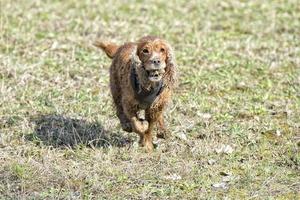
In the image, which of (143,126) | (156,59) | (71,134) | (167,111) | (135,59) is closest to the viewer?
(156,59)

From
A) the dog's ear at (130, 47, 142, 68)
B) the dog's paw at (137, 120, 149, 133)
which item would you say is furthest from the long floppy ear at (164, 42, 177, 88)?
the dog's paw at (137, 120, 149, 133)

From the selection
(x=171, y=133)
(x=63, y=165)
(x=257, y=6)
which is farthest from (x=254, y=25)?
(x=63, y=165)

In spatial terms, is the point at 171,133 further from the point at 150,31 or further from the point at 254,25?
the point at 254,25

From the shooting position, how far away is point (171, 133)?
7.60 metres

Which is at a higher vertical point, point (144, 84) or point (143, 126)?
point (144, 84)

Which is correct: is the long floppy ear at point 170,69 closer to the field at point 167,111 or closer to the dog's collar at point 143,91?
the dog's collar at point 143,91

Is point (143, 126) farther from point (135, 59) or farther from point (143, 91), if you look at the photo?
point (135, 59)

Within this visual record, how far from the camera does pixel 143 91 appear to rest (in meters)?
6.98

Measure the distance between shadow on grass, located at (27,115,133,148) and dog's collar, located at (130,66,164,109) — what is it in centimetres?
56

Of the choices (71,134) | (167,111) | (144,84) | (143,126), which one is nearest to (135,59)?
(144,84)

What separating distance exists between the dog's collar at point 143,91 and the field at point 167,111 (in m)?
0.49

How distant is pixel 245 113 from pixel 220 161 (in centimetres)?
150

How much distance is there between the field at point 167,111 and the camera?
20.9ft

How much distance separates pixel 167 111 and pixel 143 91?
1.30 metres
